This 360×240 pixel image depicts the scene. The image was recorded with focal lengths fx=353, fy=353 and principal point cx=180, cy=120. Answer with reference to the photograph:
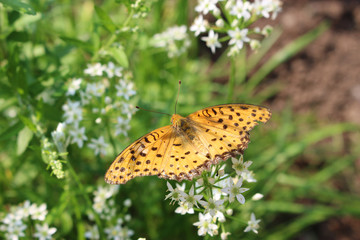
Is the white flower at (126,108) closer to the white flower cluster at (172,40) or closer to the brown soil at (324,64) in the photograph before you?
the white flower cluster at (172,40)

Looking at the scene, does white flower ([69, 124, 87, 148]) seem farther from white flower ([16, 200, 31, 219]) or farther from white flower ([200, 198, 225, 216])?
white flower ([200, 198, 225, 216])

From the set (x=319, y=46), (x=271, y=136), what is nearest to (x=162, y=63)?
(x=271, y=136)

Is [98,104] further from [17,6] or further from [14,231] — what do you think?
[14,231]

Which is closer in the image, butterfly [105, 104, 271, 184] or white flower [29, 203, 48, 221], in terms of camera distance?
butterfly [105, 104, 271, 184]

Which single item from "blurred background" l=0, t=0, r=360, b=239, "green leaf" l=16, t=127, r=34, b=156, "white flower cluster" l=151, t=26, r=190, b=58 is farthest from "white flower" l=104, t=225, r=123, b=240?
"white flower cluster" l=151, t=26, r=190, b=58

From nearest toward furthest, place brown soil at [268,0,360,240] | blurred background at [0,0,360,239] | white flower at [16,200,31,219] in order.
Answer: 1. white flower at [16,200,31,219]
2. blurred background at [0,0,360,239]
3. brown soil at [268,0,360,240]

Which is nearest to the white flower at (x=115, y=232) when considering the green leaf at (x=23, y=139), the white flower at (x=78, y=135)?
the white flower at (x=78, y=135)

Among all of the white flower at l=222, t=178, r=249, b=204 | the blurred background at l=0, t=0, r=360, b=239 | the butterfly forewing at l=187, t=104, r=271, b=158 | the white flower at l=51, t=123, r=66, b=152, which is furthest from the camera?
the blurred background at l=0, t=0, r=360, b=239
